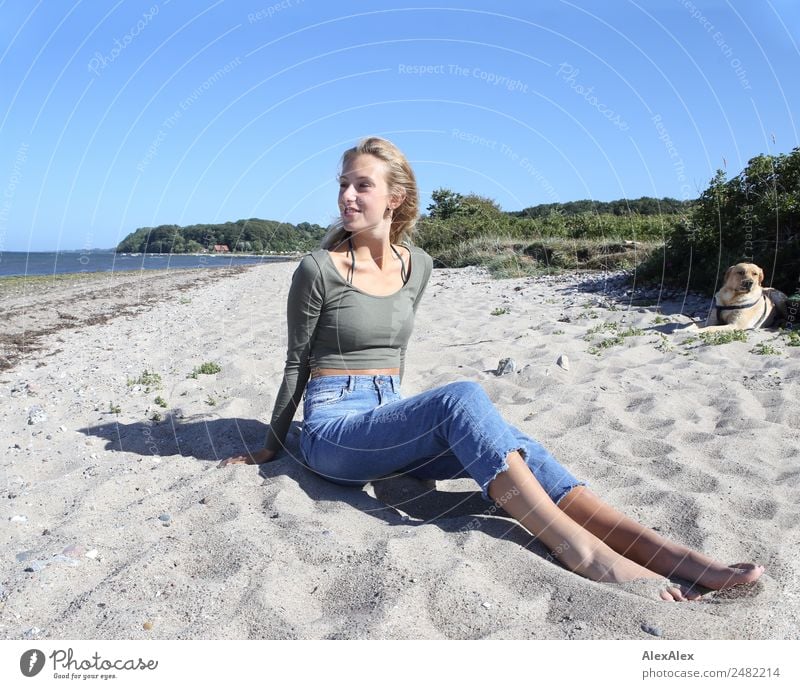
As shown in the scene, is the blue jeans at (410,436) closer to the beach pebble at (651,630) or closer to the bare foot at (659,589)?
the bare foot at (659,589)

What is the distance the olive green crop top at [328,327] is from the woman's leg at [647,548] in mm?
1374

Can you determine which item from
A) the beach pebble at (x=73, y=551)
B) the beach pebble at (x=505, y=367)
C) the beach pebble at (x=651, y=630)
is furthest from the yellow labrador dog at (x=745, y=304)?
the beach pebble at (x=73, y=551)

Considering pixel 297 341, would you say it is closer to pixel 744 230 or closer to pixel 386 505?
pixel 386 505

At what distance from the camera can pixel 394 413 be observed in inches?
133

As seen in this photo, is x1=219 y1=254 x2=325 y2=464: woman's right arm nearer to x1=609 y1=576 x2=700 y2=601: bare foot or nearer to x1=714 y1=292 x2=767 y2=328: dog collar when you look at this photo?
x1=609 y1=576 x2=700 y2=601: bare foot

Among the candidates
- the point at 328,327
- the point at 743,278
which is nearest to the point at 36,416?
the point at 328,327

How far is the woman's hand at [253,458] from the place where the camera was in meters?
4.03

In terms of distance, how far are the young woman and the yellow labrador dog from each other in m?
4.50

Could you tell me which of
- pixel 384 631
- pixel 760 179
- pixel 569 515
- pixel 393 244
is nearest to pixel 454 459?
pixel 569 515

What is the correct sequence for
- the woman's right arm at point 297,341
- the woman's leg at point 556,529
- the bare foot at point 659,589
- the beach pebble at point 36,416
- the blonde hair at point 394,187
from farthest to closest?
the beach pebble at point 36,416, the blonde hair at point 394,187, the woman's right arm at point 297,341, the woman's leg at point 556,529, the bare foot at point 659,589

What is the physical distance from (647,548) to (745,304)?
5.25 metres

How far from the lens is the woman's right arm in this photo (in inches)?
149

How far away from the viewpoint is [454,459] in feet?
11.5
